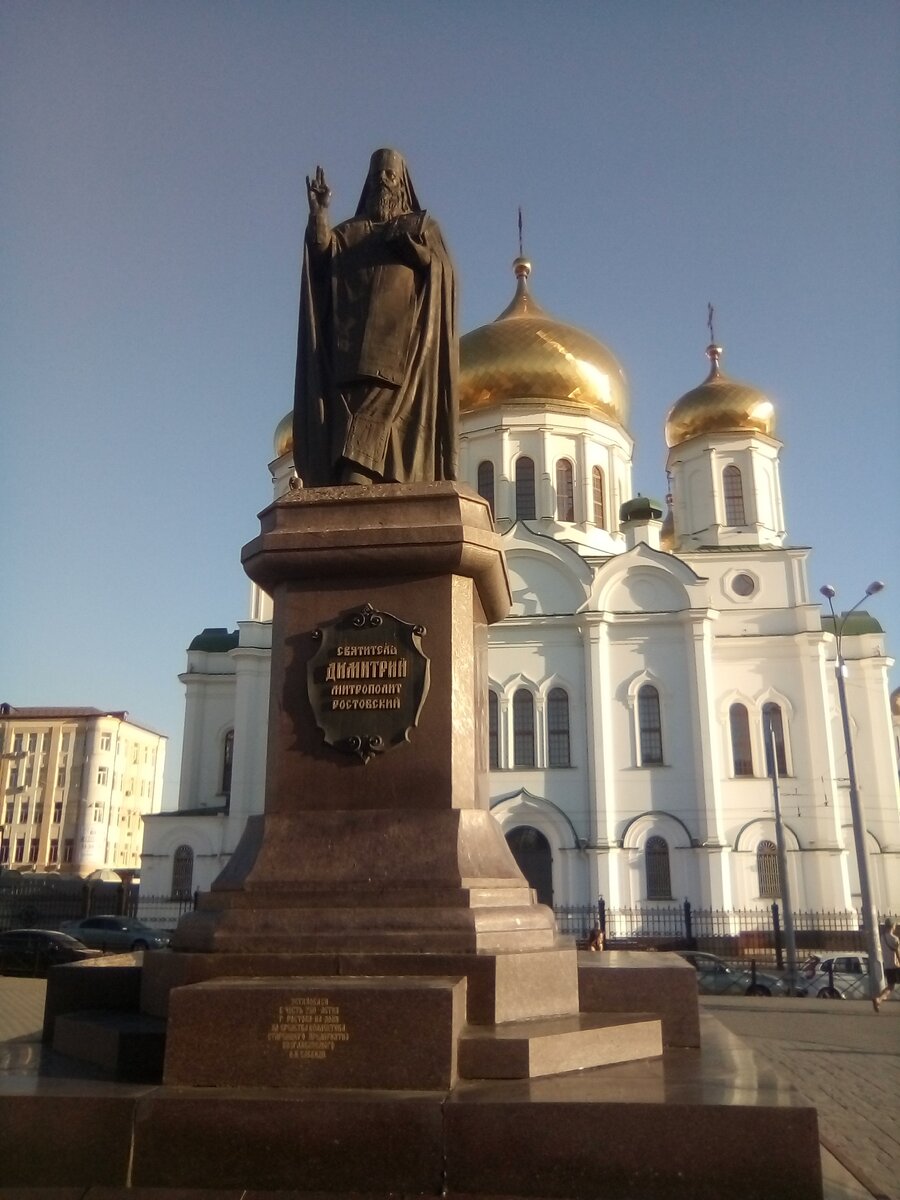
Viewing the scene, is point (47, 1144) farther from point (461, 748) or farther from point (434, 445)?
point (434, 445)

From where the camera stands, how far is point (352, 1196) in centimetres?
361

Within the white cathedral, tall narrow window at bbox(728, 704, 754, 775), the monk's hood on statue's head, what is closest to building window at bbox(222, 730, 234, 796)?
the white cathedral

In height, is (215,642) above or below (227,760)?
above

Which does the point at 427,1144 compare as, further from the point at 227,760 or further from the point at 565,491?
the point at 227,760

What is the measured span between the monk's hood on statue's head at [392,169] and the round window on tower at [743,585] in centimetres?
2721

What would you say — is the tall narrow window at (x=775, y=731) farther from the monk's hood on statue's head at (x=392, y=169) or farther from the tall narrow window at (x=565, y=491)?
the monk's hood on statue's head at (x=392, y=169)

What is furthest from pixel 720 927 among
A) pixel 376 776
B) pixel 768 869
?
pixel 376 776

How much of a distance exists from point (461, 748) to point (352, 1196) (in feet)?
7.21

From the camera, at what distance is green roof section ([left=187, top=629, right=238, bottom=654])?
37219mm

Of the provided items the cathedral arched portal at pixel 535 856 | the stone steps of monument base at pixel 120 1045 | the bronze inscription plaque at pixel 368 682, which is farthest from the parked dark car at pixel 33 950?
the bronze inscription plaque at pixel 368 682

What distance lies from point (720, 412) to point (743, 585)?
684cm

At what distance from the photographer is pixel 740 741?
30.3 m

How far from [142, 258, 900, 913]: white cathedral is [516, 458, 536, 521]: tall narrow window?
8cm

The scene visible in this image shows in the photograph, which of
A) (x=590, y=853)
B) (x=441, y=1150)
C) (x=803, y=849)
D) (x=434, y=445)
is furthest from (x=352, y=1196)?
(x=803, y=849)
